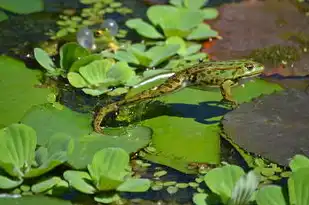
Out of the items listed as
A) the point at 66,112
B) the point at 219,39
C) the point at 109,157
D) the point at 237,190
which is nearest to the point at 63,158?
the point at 109,157

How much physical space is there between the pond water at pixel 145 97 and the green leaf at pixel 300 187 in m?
0.14

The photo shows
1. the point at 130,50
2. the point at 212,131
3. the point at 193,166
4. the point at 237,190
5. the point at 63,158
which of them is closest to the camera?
the point at 237,190

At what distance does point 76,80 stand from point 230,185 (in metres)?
1.10

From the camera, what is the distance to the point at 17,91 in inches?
132

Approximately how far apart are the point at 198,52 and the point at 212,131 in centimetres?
79

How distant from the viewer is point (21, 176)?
2.74 metres

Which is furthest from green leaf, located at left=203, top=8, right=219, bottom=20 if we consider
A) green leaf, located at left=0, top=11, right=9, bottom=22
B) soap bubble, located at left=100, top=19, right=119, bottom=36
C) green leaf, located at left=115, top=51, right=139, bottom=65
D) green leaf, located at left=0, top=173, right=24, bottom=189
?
green leaf, located at left=0, top=173, right=24, bottom=189

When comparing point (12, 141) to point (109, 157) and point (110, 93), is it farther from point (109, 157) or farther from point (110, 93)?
point (110, 93)

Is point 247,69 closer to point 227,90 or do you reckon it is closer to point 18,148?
point 227,90

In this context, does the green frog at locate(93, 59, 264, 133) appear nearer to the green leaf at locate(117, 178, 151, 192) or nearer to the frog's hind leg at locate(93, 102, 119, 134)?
the frog's hind leg at locate(93, 102, 119, 134)

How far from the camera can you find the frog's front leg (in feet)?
10.8

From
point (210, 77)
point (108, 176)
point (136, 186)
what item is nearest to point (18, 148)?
point (108, 176)

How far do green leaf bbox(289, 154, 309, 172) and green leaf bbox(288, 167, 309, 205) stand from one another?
122 millimetres

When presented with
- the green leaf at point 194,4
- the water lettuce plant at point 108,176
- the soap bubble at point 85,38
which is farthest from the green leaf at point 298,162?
the green leaf at point 194,4
